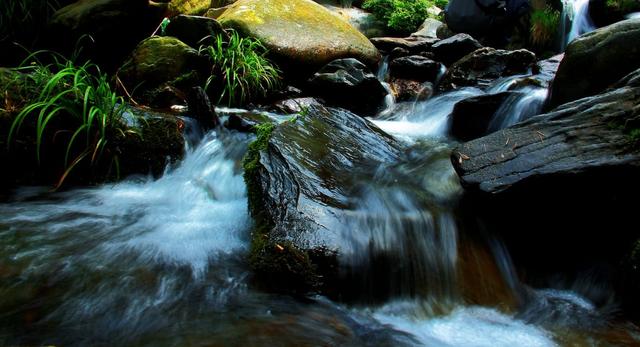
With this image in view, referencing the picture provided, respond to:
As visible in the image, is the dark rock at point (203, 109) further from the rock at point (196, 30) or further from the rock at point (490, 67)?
the rock at point (490, 67)

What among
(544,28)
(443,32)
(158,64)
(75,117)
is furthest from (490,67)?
(75,117)

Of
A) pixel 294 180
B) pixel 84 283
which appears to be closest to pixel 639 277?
pixel 294 180

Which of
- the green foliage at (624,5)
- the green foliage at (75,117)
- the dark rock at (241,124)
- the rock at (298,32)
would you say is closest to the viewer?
the green foliage at (75,117)

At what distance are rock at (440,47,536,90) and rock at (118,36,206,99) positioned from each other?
4475mm

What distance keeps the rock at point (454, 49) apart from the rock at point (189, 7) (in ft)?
17.6

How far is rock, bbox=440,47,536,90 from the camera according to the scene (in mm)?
7125

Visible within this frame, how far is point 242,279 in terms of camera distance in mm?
2664

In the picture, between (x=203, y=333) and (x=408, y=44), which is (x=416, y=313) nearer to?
(x=203, y=333)

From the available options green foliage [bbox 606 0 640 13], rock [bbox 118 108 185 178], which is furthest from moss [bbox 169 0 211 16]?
green foliage [bbox 606 0 640 13]

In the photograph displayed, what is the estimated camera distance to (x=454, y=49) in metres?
8.43

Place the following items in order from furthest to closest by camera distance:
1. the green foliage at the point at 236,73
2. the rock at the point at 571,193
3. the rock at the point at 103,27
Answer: the rock at the point at 103,27 < the green foliage at the point at 236,73 < the rock at the point at 571,193

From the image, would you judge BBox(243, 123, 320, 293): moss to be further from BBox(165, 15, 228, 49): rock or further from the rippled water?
BBox(165, 15, 228, 49): rock

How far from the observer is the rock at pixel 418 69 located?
772 cm

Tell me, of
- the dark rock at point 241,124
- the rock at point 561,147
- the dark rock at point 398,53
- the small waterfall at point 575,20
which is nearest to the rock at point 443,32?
the small waterfall at point 575,20
